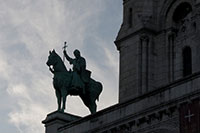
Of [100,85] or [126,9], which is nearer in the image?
[100,85]

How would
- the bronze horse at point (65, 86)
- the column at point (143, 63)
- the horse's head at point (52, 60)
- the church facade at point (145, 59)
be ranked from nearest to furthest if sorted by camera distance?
the church facade at point (145, 59) < the bronze horse at point (65, 86) < the horse's head at point (52, 60) < the column at point (143, 63)

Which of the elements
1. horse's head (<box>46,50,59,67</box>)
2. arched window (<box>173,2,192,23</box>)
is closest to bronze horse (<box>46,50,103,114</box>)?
horse's head (<box>46,50,59,67</box>)

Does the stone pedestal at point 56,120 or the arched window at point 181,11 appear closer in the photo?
the stone pedestal at point 56,120

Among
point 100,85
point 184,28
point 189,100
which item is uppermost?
point 184,28

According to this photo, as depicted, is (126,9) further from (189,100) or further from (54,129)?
(189,100)

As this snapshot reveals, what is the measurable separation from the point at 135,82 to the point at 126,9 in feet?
17.9

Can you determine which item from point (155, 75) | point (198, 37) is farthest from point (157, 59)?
point (198, 37)

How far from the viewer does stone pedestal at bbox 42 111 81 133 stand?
4138cm

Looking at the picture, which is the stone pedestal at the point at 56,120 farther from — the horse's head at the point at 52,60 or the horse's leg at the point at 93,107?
the horse's head at the point at 52,60

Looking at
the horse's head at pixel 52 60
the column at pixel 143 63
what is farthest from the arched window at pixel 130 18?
the horse's head at pixel 52 60

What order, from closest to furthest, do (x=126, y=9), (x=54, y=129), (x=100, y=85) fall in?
(x=54, y=129) < (x=100, y=85) < (x=126, y=9)

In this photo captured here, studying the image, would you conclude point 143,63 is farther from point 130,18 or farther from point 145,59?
point 130,18

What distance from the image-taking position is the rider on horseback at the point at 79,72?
4294 cm

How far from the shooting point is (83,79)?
1709 inches
